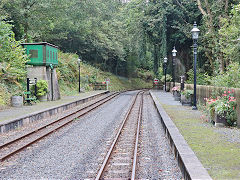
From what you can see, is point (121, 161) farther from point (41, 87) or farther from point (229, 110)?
point (41, 87)

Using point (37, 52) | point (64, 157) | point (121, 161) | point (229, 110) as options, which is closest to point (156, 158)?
point (121, 161)

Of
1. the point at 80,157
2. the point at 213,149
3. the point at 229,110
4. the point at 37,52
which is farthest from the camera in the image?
the point at 37,52

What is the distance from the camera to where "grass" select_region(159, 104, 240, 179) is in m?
5.21

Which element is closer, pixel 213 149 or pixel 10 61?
pixel 213 149

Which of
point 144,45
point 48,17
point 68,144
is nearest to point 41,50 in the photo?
point 48,17

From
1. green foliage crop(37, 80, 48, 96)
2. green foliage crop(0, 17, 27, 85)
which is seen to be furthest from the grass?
green foliage crop(37, 80, 48, 96)

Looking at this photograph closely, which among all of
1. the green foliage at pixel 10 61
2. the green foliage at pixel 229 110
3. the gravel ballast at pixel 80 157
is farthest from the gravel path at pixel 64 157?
the green foliage at pixel 10 61

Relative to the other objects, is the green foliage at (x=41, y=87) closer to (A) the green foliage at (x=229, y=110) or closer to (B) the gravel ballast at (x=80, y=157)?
(B) the gravel ballast at (x=80, y=157)

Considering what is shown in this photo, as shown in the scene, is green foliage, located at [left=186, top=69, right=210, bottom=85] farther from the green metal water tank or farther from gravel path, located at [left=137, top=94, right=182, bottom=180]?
gravel path, located at [left=137, top=94, right=182, bottom=180]

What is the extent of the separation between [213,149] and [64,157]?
3.59 metres

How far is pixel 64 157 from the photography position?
723 cm

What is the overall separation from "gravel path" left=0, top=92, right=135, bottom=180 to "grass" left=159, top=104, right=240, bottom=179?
231 centimetres

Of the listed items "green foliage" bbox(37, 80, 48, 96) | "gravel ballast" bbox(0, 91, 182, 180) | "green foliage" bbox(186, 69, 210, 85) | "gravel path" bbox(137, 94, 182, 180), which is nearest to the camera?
"gravel path" bbox(137, 94, 182, 180)

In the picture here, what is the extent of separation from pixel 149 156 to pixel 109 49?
38055 mm
